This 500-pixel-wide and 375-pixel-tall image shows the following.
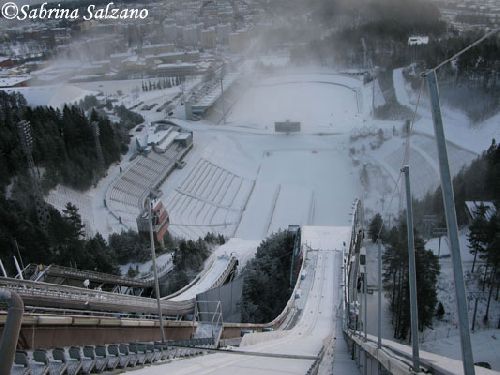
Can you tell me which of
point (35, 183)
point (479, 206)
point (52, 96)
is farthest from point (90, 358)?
point (52, 96)

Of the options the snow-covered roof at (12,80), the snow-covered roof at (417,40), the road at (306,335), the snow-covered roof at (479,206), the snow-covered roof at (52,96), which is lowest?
the road at (306,335)

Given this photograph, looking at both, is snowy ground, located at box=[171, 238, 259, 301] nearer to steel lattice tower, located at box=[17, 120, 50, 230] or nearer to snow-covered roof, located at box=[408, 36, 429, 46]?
steel lattice tower, located at box=[17, 120, 50, 230]

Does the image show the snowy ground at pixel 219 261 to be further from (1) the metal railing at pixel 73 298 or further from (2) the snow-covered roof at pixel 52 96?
(2) the snow-covered roof at pixel 52 96

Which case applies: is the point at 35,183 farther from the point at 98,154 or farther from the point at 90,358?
the point at 90,358

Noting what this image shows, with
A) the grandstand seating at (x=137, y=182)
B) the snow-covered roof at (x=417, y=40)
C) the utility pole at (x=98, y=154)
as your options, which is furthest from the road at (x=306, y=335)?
the snow-covered roof at (x=417, y=40)

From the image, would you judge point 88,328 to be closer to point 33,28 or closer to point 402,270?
point 402,270
